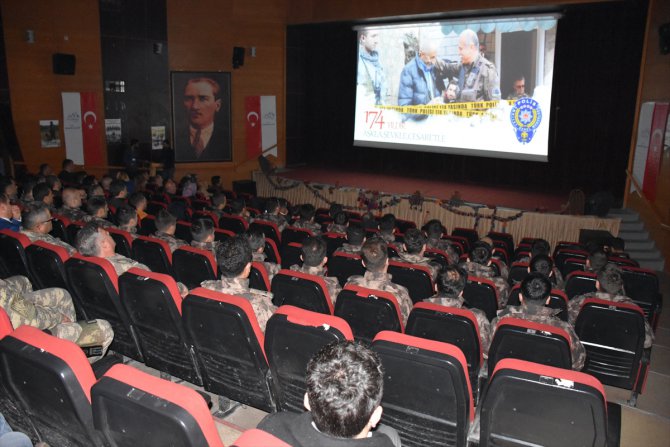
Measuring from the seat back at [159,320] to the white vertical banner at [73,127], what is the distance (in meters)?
10.1

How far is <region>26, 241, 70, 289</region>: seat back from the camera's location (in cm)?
371

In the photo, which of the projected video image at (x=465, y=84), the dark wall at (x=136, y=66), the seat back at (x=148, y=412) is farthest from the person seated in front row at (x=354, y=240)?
the dark wall at (x=136, y=66)

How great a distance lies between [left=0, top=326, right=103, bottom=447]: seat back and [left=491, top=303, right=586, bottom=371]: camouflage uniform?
2533mm

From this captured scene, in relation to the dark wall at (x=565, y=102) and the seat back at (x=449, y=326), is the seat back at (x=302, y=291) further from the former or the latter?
the dark wall at (x=565, y=102)

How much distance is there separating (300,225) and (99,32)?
834 centimetres

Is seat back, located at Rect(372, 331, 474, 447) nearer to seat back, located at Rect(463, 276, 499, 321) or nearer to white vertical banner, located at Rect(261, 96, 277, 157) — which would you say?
seat back, located at Rect(463, 276, 499, 321)

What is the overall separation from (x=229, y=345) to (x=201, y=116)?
39.1 feet

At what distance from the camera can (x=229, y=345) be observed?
2.87 m

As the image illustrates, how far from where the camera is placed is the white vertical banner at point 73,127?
11.9 m

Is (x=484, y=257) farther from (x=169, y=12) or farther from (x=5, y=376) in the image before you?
(x=169, y=12)

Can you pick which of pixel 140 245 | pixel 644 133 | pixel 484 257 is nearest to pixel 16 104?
pixel 140 245

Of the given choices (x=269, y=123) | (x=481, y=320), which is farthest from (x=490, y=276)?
(x=269, y=123)

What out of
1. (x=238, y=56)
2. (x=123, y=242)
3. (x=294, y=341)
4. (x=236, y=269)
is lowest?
(x=123, y=242)

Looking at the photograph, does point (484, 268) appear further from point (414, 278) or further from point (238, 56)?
point (238, 56)
